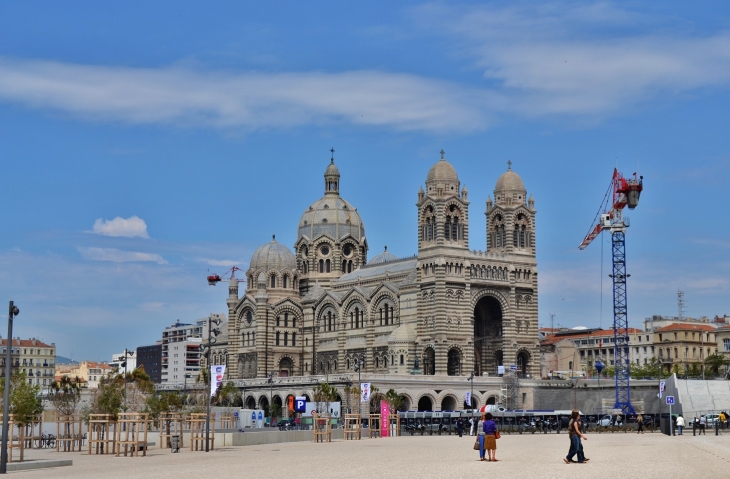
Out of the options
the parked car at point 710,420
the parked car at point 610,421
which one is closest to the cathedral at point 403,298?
the parked car at point 610,421

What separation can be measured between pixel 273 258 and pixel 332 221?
874cm

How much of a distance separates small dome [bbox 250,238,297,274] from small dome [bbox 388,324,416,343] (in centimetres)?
2508

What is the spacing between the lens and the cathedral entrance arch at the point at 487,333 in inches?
4574

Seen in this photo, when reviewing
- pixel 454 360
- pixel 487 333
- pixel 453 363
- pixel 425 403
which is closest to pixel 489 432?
pixel 425 403

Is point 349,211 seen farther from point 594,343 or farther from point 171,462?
point 171,462

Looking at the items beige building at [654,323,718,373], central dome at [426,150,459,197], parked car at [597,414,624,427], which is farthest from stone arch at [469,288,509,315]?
beige building at [654,323,718,373]

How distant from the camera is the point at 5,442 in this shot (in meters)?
38.7

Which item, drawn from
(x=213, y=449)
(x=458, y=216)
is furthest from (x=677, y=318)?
(x=213, y=449)

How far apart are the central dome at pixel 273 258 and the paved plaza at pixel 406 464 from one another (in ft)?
264

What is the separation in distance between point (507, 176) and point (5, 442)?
86.0 metres

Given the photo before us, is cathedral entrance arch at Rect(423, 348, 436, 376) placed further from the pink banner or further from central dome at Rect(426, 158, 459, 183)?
the pink banner

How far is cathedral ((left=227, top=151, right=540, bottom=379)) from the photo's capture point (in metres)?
111

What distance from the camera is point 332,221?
137 metres

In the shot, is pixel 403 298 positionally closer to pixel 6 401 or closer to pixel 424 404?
pixel 424 404
